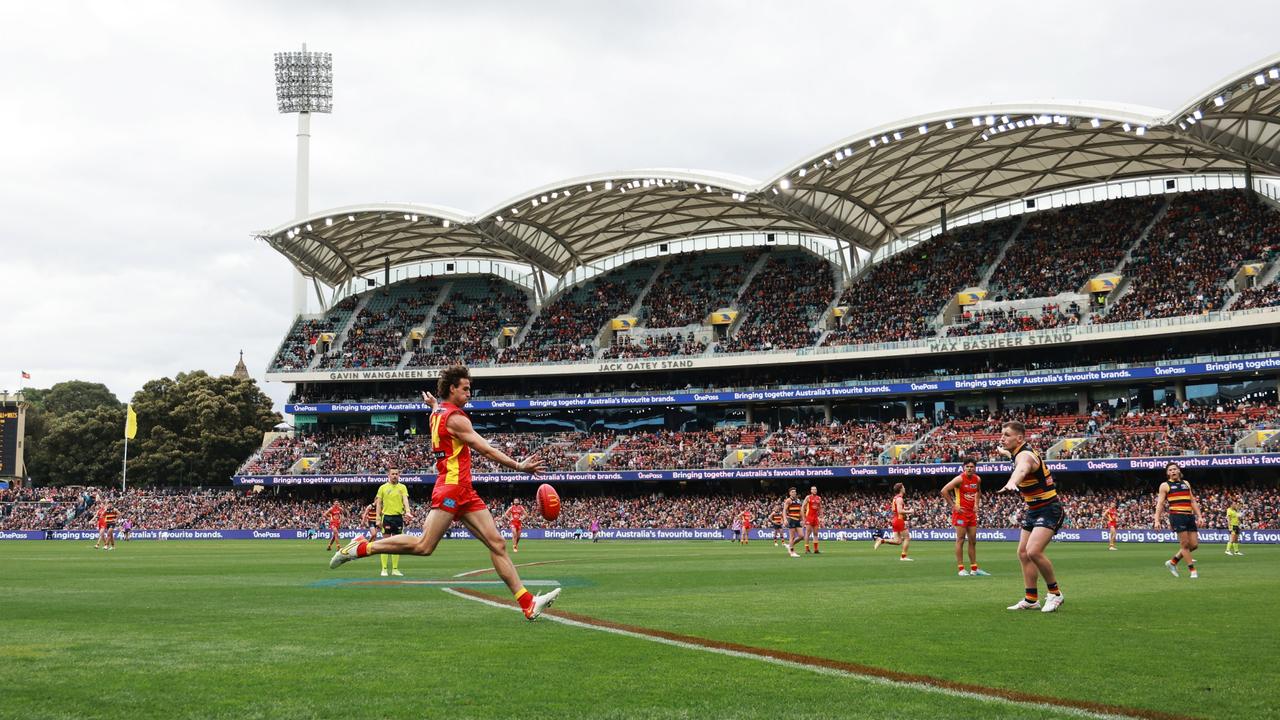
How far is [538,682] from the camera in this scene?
7.57 meters

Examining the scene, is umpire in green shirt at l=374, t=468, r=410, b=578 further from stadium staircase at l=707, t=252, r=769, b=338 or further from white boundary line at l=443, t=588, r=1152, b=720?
stadium staircase at l=707, t=252, r=769, b=338

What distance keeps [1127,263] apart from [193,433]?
72771mm

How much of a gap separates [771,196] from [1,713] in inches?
2377

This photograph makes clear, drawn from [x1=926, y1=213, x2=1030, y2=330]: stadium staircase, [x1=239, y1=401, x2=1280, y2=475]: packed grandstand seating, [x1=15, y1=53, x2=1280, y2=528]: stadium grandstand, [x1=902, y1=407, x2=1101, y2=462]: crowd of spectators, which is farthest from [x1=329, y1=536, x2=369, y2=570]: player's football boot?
[x1=926, y1=213, x2=1030, y2=330]: stadium staircase

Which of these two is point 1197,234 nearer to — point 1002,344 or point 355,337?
point 1002,344

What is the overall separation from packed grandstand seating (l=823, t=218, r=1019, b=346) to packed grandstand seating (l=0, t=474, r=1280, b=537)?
995 centimetres

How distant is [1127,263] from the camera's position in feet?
204

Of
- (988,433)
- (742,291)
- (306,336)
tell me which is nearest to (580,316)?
(742,291)

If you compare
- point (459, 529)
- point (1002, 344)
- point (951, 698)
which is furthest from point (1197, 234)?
point (951, 698)

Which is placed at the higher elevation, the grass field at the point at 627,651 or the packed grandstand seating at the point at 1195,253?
the packed grandstand seating at the point at 1195,253

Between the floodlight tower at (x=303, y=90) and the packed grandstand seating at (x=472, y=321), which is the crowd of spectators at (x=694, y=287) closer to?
the packed grandstand seating at (x=472, y=321)

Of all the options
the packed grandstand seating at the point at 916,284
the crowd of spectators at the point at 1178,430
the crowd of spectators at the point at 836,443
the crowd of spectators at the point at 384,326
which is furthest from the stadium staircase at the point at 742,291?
the crowd of spectators at the point at 1178,430

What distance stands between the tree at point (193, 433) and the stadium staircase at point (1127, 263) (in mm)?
68546

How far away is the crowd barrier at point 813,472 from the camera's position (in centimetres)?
A: 5031
